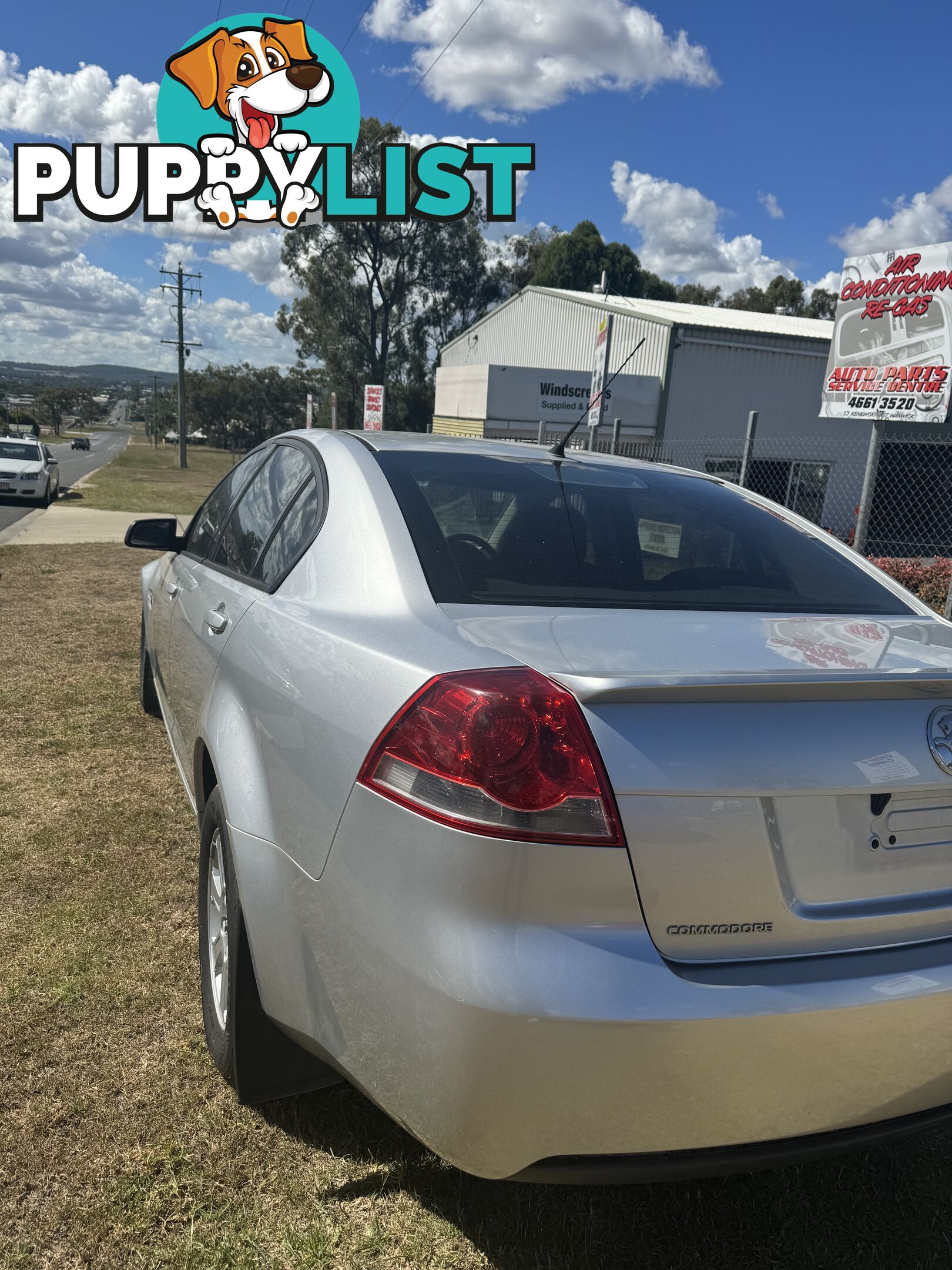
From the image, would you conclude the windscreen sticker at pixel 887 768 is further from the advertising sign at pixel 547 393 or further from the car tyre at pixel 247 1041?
the advertising sign at pixel 547 393

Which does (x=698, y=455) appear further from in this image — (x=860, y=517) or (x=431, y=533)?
(x=431, y=533)

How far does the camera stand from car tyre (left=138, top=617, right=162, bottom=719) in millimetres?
5082

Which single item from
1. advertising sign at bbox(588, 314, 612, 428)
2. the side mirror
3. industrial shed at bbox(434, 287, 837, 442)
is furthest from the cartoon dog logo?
the side mirror

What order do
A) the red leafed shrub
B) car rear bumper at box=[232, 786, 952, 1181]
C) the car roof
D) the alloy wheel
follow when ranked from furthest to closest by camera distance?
1. the red leafed shrub
2. the car roof
3. the alloy wheel
4. car rear bumper at box=[232, 786, 952, 1181]

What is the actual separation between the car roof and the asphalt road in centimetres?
1485

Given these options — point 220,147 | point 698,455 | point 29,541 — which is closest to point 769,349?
point 698,455

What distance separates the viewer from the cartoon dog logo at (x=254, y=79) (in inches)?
808

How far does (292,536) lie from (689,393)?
26428 mm

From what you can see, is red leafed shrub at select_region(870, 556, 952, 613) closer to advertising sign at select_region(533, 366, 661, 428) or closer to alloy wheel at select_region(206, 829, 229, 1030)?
alloy wheel at select_region(206, 829, 229, 1030)

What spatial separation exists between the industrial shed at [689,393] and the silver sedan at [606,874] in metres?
18.8

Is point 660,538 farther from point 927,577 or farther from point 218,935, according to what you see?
point 927,577

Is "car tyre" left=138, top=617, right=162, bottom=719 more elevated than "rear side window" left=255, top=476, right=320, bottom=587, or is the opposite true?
"rear side window" left=255, top=476, right=320, bottom=587

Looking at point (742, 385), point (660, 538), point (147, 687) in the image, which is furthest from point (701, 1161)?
point (742, 385)

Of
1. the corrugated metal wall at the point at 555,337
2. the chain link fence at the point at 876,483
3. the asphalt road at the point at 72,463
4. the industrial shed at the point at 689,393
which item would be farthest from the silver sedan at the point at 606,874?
the corrugated metal wall at the point at 555,337
